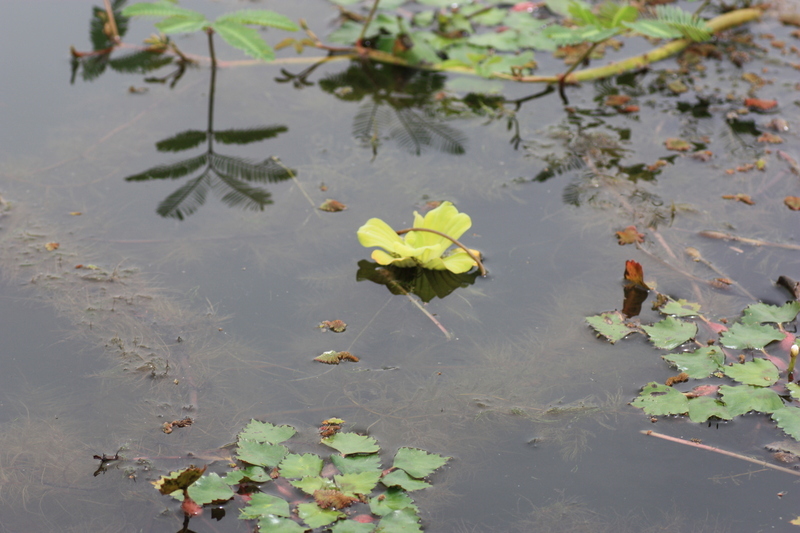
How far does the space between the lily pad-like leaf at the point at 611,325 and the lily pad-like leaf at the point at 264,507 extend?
113 cm

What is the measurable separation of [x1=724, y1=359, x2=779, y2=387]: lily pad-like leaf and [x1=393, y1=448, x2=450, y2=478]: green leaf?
900mm

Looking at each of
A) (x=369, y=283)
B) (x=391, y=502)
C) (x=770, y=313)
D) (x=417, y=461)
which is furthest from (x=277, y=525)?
(x=770, y=313)

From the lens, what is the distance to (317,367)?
208cm

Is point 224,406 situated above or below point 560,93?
below

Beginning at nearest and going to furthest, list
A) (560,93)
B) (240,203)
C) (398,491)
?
(398,491) < (240,203) < (560,93)

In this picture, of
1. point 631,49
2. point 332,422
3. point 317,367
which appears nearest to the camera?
point 332,422

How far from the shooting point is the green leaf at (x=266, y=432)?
1.84 meters

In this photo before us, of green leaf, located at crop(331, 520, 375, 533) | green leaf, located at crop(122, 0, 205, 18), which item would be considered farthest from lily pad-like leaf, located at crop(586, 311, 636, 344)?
green leaf, located at crop(122, 0, 205, 18)

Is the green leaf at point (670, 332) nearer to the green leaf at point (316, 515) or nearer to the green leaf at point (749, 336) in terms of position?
the green leaf at point (749, 336)

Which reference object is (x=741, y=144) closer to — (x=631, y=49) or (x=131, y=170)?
(x=631, y=49)

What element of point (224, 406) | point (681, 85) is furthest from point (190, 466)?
point (681, 85)

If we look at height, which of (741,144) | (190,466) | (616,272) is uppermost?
(741,144)

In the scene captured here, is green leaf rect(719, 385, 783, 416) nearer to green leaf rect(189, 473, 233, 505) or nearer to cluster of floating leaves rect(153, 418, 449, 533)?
cluster of floating leaves rect(153, 418, 449, 533)

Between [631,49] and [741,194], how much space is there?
1.40 meters
